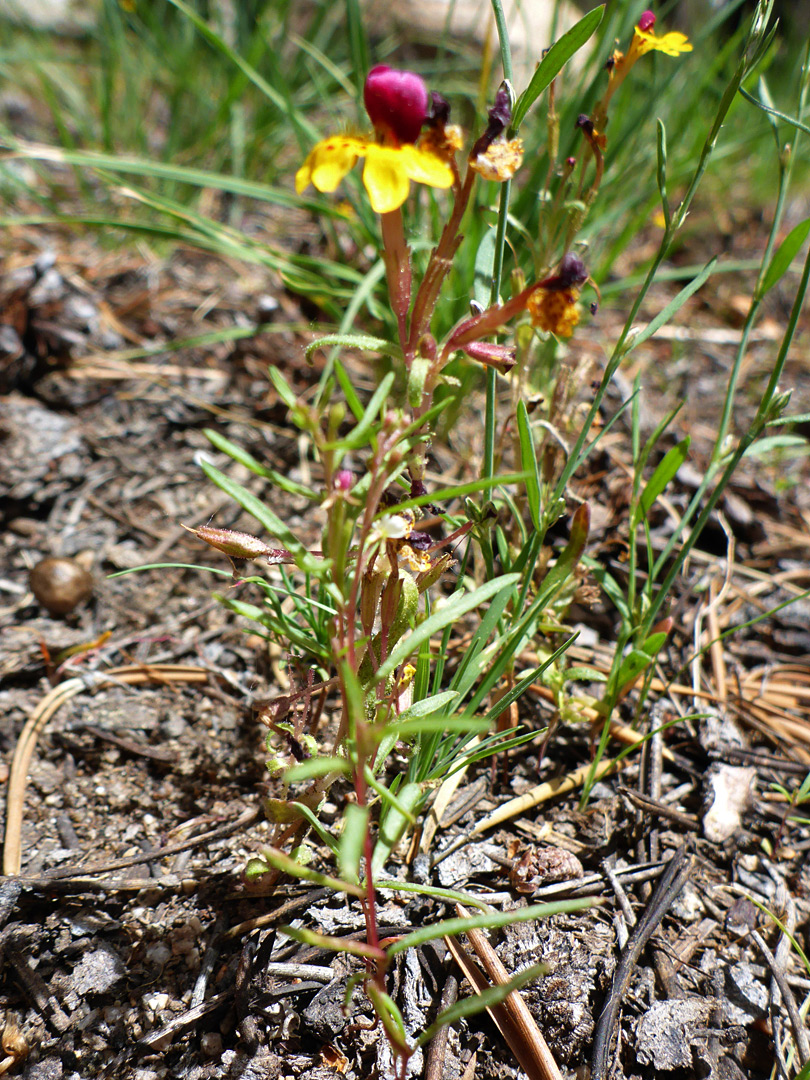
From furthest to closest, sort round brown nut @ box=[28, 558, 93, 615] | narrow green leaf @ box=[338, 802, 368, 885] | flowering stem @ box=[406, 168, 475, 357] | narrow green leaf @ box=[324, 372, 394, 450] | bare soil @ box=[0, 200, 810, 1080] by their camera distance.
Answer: round brown nut @ box=[28, 558, 93, 615] → bare soil @ box=[0, 200, 810, 1080] → flowering stem @ box=[406, 168, 475, 357] → narrow green leaf @ box=[324, 372, 394, 450] → narrow green leaf @ box=[338, 802, 368, 885]

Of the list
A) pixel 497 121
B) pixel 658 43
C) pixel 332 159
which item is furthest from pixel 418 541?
pixel 658 43

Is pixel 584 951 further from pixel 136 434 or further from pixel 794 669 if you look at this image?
pixel 136 434

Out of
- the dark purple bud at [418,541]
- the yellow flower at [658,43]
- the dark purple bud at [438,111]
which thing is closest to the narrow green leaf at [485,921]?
the dark purple bud at [418,541]

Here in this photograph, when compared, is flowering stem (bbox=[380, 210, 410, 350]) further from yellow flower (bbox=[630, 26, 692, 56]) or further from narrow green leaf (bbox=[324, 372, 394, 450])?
yellow flower (bbox=[630, 26, 692, 56])

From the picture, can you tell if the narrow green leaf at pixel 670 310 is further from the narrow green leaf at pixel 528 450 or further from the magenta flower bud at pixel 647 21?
the magenta flower bud at pixel 647 21

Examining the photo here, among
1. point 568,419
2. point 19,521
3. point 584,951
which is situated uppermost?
point 568,419

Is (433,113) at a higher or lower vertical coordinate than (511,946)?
higher

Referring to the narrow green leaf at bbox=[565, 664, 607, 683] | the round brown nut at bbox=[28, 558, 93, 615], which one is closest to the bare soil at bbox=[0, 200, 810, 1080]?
the round brown nut at bbox=[28, 558, 93, 615]

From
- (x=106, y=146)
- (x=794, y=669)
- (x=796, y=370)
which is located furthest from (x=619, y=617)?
(x=106, y=146)
